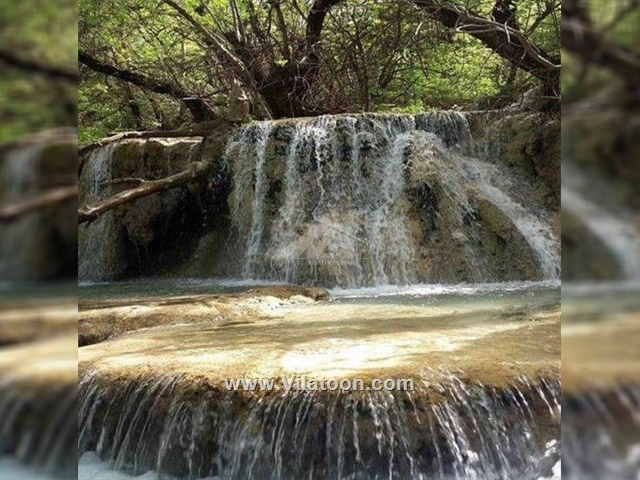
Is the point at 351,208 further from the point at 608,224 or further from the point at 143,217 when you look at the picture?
the point at 608,224

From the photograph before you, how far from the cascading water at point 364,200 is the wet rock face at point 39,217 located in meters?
5.48

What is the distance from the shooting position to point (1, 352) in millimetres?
525

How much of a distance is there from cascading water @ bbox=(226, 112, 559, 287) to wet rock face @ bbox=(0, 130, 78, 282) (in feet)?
18.0

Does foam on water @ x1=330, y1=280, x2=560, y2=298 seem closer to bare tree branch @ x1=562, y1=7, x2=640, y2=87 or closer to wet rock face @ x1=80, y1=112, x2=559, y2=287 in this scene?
wet rock face @ x1=80, y1=112, x2=559, y2=287

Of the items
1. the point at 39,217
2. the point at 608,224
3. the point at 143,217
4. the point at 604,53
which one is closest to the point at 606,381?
the point at 608,224

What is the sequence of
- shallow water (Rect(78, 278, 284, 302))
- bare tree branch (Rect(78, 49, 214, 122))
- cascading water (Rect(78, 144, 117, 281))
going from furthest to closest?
bare tree branch (Rect(78, 49, 214, 122)) < cascading water (Rect(78, 144, 117, 281)) < shallow water (Rect(78, 278, 284, 302))

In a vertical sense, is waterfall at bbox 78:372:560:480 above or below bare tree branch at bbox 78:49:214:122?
below

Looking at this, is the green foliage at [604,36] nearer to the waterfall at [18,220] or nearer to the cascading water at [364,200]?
the waterfall at [18,220]

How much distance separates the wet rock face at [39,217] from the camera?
431 millimetres

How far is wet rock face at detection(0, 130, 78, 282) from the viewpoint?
1.41 feet

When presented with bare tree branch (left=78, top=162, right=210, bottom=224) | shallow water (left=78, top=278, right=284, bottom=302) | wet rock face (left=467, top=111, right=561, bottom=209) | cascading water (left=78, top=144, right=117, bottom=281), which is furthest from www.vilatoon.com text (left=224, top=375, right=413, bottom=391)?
cascading water (left=78, top=144, right=117, bottom=281)

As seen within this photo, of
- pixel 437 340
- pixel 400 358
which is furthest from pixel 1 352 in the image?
pixel 437 340

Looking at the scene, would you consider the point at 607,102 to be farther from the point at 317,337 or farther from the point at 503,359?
the point at 317,337

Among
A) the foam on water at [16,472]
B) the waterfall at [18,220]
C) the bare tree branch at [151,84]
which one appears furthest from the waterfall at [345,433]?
the bare tree branch at [151,84]
